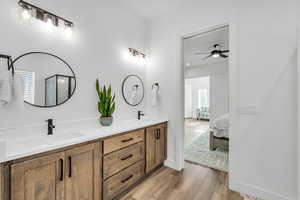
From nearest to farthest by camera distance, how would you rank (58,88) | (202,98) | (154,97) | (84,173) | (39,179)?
(39,179) → (84,173) → (58,88) → (154,97) → (202,98)

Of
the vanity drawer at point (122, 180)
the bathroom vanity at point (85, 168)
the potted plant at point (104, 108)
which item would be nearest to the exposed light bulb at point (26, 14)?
the potted plant at point (104, 108)

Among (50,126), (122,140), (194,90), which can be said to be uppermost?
(194,90)

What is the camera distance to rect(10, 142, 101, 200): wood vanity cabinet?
38.8 inches

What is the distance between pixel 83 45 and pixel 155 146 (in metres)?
1.83

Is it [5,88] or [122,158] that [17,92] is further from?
[122,158]

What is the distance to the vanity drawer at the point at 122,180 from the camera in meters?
1.55

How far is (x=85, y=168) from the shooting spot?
134 centimetres

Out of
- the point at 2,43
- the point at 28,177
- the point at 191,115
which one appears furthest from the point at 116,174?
the point at 191,115

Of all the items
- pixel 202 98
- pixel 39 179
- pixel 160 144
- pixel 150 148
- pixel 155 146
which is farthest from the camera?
pixel 202 98

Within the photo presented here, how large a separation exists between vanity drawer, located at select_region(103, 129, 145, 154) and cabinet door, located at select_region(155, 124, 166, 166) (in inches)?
15.6

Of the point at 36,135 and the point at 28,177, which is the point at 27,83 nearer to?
the point at 36,135

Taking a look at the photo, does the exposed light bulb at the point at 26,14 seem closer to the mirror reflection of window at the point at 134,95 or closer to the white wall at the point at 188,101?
the mirror reflection of window at the point at 134,95

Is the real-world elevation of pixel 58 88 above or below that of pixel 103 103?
above

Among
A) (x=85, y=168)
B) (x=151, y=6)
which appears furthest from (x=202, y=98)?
(x=85, y=168)
